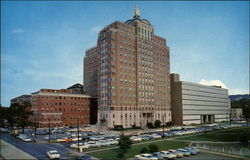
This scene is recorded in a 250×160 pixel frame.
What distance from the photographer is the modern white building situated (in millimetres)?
145250

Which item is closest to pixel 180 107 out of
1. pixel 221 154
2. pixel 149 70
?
pixel 149 70

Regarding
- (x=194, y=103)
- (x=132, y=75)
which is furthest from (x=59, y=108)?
(x=194, y=103)

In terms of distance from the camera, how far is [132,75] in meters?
125

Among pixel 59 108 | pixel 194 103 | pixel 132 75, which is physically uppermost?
pixel 132 75

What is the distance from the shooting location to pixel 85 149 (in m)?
59.7

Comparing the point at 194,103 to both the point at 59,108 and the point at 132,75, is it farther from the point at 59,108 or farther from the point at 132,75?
the point at 59,108

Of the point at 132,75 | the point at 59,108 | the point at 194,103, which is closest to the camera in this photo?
the point at 132,75

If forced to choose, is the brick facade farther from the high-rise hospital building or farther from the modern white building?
the modern white building

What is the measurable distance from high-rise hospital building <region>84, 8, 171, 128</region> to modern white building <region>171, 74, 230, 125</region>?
5278 millimetres

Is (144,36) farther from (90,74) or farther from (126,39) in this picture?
(90,74)

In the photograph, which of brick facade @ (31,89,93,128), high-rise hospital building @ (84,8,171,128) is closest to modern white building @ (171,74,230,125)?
high-rise hospital building @ (84,8,171,128)

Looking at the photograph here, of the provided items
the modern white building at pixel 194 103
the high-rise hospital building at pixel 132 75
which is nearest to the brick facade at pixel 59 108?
the high-rise hospital building at pixel 132 75

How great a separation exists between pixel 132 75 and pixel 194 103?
181 ft

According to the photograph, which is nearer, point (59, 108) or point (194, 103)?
point (59, 108)
